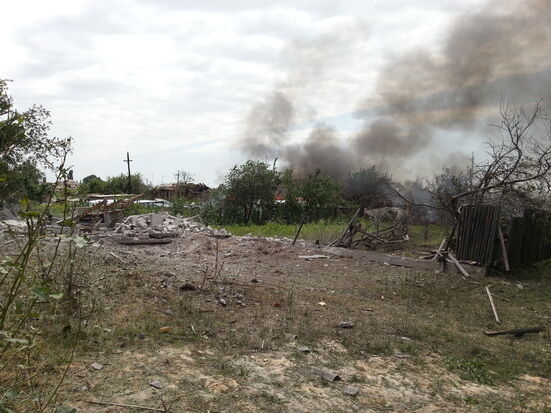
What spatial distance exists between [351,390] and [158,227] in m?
11.8

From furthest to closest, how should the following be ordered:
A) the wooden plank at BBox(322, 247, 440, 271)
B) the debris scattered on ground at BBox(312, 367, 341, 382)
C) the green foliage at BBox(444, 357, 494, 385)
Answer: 1. the wooden plank at BBox(322, 247, 440, 271)
2. the green foliage at BBox(444, 357, 494, 385)
3. the debris scattered on ground at BBox(312, 367, 341, 382)

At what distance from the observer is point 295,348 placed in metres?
4.47

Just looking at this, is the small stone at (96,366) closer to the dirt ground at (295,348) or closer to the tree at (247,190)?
the dirt ground at (295,348)

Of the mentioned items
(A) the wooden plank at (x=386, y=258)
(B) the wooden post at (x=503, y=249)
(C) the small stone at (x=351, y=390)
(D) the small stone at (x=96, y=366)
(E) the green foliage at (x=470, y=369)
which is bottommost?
(D) the small stone at (x=96, y=366)

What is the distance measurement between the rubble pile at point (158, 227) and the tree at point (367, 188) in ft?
45.0

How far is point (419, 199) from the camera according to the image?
19859 millimetres

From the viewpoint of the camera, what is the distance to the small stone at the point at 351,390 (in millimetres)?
3584

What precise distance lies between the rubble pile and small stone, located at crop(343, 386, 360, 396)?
411 inches

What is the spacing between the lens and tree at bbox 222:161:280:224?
2289cm

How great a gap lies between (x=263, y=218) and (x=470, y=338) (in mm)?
18235

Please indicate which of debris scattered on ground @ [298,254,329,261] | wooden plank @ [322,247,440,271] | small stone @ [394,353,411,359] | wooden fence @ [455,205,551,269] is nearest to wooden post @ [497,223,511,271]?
wooden fence @ [455,205,551,269]

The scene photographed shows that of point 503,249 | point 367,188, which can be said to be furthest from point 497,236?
point 367,188

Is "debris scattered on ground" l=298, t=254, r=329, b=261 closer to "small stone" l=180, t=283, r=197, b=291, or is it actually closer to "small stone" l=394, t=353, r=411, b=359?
"small stone" l=180, t=283, r=197, b=291

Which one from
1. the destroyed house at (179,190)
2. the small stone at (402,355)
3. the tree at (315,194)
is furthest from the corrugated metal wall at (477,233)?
the destroyed house at (179,190)
